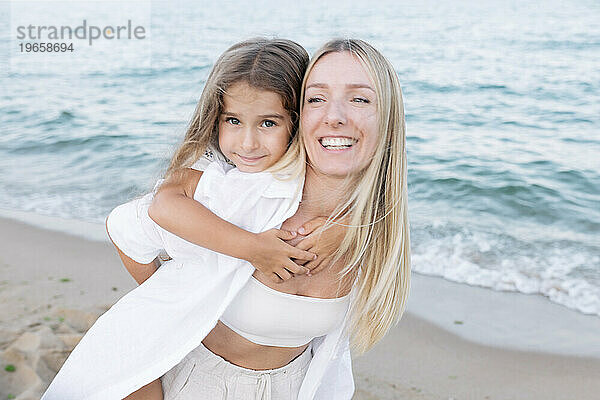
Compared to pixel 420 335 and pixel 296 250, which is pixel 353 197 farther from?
pixel 420 335

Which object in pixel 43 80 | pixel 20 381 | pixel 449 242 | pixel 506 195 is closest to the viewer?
pixel 20 381

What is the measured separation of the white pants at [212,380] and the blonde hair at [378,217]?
0.35 meters

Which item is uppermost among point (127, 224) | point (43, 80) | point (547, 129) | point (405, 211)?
point (405, 211)

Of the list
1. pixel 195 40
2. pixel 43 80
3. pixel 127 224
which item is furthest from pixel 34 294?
pixel 195 40

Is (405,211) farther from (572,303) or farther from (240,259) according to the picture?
(572,303)

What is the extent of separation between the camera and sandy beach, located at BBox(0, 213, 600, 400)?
3586mm

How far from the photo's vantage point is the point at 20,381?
3277 millimetres

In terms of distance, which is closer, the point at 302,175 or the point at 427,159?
the point at 302,175

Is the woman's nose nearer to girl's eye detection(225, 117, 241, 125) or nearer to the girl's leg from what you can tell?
girl's eye detection(225, 117, 241, 125)

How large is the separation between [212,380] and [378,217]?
750 millimetres

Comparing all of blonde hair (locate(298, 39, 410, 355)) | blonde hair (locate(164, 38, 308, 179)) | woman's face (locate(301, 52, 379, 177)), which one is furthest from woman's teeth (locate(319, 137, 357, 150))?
blonde hair (locate(164, 38, 308, 179))

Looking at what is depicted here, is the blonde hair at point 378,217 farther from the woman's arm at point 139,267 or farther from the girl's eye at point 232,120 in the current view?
the woman's arm at point 139,267

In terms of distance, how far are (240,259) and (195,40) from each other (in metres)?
14.1

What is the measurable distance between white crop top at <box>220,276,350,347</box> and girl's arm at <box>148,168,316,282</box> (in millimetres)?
82
